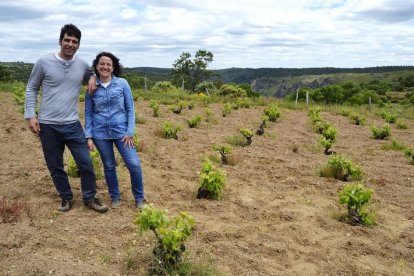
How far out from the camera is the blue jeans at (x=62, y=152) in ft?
14.6

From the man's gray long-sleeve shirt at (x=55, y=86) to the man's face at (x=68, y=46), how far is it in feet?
0.25

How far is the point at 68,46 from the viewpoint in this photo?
419cm

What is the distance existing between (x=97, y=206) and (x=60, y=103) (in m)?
1.25

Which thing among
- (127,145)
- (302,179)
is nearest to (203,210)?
(127,145)

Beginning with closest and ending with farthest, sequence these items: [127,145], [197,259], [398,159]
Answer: [197,259] → [127,145] → [398,159]

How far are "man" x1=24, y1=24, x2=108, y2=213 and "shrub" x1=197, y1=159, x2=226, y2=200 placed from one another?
1.37 meters

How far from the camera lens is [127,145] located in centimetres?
461

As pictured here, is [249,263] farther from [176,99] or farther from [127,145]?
[176,99]

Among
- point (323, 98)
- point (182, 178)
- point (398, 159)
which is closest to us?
point (182, 178)

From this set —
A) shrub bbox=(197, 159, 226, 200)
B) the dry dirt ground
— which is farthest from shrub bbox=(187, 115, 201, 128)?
shrub bbox=(197, 159, 226, 200)

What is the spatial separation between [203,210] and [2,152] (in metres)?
4.14

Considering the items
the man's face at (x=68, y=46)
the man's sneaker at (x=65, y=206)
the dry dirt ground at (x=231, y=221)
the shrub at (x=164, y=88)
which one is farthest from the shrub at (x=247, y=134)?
the shrub at (x=164, y=88)

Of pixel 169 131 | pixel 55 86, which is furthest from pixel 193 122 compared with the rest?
pixel 55 86

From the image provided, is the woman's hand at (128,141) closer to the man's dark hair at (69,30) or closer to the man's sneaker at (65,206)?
the man's sneaker at (65,206)
